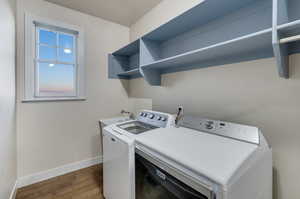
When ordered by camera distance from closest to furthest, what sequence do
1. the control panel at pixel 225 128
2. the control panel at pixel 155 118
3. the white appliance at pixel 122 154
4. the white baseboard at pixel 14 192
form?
the control panel at pixel 225 128 < the white appliance at pixel 122 154 < the control panel at pixel 155 118 < the white baseboard at pixel 14 192

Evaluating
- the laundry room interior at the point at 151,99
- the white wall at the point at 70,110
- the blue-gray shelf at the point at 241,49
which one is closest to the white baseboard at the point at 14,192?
the laundry room interior at the point at 151,99

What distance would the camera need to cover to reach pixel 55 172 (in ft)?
6.70

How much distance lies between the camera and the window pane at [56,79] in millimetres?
1996

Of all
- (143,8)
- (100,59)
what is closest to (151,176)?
(100,59)

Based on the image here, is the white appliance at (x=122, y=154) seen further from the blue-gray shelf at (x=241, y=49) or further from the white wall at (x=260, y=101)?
the blue-gray shelf at (x=241, y=49)

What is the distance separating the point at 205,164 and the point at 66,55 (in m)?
2.40

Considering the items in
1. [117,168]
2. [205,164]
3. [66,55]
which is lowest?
[117,168]

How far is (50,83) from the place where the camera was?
2.06 meters

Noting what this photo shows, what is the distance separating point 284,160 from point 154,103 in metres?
1.50

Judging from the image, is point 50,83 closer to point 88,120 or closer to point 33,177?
point 88,120

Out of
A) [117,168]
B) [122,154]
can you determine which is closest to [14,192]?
[117,168]

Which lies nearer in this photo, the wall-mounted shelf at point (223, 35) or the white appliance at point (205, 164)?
the white appliance at point (205, 164)

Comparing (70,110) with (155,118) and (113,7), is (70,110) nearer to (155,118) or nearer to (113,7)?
(155,118)

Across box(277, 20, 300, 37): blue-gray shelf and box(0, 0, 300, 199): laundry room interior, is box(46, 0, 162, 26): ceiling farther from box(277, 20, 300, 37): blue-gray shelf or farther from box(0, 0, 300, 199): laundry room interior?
box(277, 20, 300, 37): blue-gray shelf
